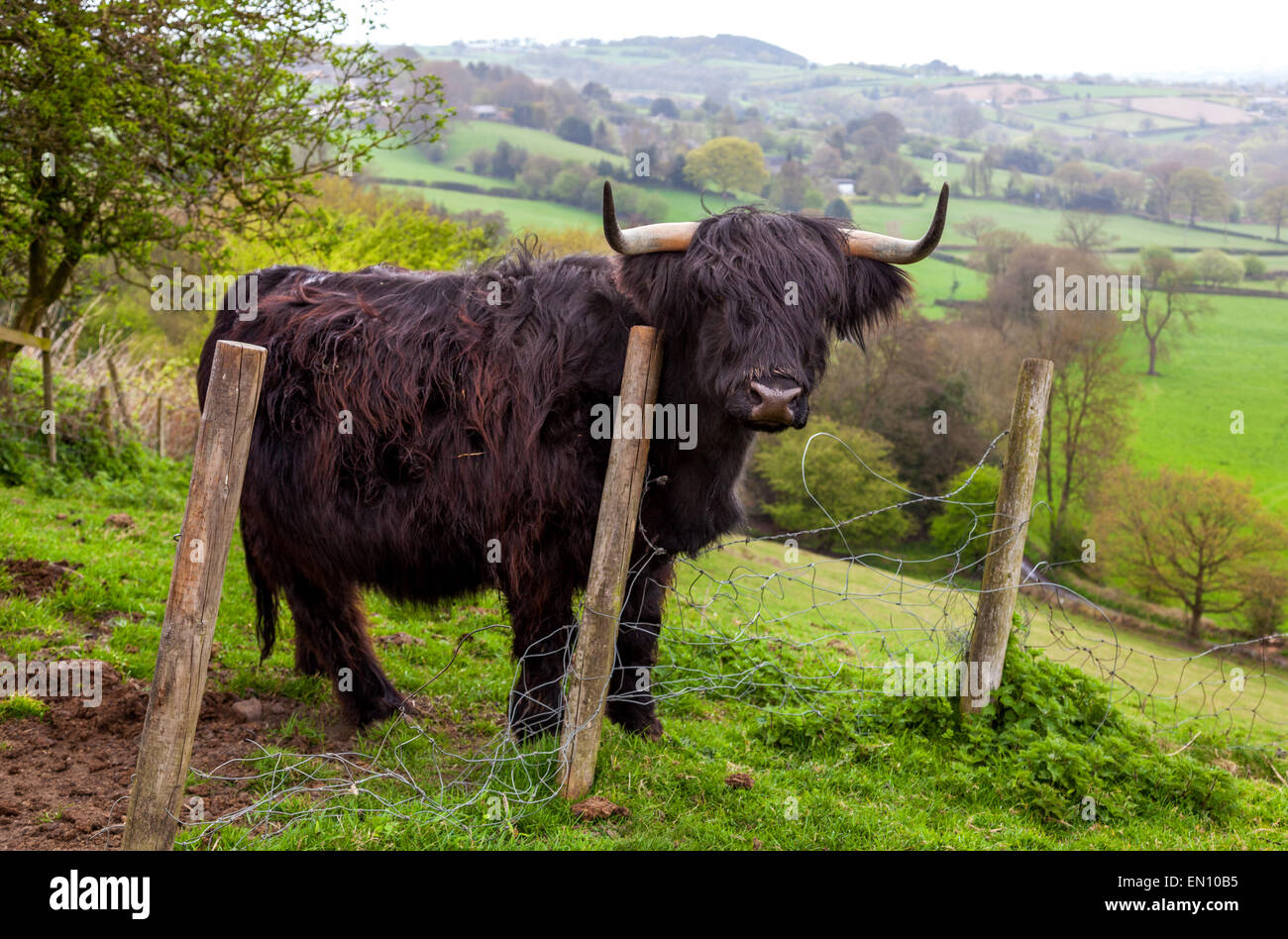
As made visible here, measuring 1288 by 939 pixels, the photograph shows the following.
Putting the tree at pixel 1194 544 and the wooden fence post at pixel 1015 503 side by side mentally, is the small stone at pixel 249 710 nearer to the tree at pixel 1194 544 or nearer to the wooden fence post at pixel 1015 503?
the wooden fence post at pixel 1015 503

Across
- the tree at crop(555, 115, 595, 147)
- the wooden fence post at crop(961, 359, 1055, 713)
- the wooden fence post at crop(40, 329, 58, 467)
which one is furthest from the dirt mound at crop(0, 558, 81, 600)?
the tree at crop(555, 115, 595, 147)

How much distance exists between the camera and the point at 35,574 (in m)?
6.73

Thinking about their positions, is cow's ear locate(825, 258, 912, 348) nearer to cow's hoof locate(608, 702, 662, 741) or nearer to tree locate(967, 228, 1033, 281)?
cow's hoof locate(608, 702, 662, 741)

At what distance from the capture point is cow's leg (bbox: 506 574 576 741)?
4555mm

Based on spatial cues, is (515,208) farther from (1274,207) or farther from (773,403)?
(773,403)

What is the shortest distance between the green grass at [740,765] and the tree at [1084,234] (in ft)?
187

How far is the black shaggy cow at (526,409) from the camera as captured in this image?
13.8 ft

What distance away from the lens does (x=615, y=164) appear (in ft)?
287

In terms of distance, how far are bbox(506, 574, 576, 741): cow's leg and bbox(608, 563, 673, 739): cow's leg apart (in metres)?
0.39

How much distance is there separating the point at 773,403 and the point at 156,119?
287 inches

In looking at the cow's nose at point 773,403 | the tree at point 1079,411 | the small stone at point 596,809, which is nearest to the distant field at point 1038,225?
the tree at point 1079,411
